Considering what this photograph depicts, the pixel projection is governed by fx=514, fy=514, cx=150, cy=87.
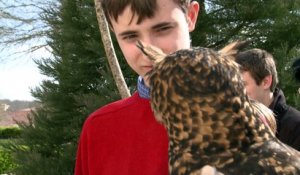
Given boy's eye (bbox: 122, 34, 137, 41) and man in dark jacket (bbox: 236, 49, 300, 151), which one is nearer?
boy's eye (bbox: 122, 34, 137, 41)

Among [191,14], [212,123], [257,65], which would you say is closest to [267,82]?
[257,65]

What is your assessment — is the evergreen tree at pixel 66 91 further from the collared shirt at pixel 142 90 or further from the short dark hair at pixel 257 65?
the collared shirt at pixel 142 90

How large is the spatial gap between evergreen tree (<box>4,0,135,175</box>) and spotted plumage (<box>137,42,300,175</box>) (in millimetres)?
6718

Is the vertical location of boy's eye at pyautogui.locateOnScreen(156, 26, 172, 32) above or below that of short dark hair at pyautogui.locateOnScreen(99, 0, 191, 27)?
below

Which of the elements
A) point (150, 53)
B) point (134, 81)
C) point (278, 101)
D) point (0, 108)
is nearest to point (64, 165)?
point (134, 81)

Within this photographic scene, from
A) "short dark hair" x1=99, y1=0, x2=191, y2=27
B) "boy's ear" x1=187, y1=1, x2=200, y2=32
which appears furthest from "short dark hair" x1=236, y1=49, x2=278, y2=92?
"short dark hair" x1=99, y1=0, x2=191, y2=27

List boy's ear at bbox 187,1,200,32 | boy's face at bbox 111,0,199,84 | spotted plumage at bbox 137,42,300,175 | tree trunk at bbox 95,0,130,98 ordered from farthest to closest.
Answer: tree trunk at bbox 95,0,130,98 < boy's ear at bbox 187,1,200,32 < boy's face at bbox 111,0,199,84 < spotted plumage at bbox 137,42,300,175

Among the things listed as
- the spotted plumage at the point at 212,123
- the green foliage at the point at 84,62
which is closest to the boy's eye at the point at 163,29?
the spotted plumage at the point at 212,123

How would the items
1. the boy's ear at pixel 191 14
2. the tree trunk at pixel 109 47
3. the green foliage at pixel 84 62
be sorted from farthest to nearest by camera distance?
the green foliage at pixel 84 62 → the tree trunk at pixel 109 47 → the boy's ear at pixel 191 14

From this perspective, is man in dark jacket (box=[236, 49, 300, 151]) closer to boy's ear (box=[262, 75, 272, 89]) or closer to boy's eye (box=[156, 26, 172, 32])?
boy's ear (box=[262, 75, 272, 89])

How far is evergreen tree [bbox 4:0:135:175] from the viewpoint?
28.0 feet

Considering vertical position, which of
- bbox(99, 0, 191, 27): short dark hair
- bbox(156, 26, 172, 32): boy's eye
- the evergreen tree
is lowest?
the evergreen tree

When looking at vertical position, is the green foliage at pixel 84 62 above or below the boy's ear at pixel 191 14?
below

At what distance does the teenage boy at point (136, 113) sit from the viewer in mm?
2102
